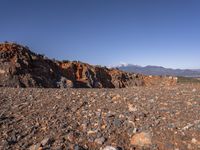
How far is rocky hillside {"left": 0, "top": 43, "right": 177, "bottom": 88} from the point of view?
950 inches

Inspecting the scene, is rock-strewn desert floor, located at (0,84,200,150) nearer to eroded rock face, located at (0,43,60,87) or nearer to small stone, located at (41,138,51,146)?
small stone, located at (41,138,51,146)

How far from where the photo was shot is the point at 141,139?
6.59 metres

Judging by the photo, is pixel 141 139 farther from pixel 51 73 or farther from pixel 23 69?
pixel 51 73

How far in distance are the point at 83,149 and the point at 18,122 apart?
6.30ft

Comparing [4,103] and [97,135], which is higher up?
[4,103]

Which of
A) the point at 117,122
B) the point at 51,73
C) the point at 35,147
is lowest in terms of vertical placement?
the point at 35,147

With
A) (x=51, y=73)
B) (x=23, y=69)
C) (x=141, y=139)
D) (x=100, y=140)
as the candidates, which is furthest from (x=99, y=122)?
(x=51, y=73)

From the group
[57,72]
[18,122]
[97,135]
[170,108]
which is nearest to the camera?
[97,135]

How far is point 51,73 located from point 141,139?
24.0 m

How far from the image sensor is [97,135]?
6727 mm

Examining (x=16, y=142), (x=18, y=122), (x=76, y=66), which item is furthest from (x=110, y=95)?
(x=76, y=66)

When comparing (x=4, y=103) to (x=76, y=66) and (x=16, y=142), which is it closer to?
(x=16, y=142)

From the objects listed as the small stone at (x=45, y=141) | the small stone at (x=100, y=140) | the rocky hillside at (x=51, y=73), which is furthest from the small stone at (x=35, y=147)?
the rocky hillside at (x=51, y=73)

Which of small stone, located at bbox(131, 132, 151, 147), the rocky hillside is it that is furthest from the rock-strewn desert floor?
the rocky hillside
